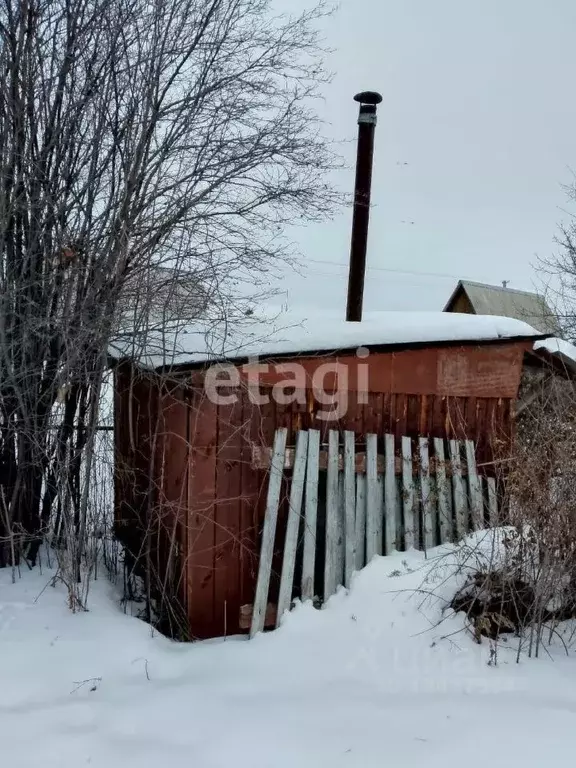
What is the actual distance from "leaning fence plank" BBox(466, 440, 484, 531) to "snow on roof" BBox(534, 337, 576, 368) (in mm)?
2047

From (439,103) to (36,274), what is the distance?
32.2 ft

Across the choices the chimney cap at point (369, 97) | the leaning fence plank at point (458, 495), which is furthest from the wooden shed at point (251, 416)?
the chimney cap at point (369, 97)

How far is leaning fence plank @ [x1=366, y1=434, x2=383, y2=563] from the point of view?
3891 millimetres

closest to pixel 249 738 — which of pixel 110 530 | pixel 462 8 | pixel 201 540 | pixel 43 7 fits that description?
pixel 201 540

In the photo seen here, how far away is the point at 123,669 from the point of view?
3104mm

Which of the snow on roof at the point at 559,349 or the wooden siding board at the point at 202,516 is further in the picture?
the snow on roof at the point at 559,349

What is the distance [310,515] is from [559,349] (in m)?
4.09

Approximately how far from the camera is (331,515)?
12.6 feet

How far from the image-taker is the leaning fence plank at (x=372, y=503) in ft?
12.8

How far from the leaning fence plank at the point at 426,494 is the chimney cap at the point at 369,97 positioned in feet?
12.7

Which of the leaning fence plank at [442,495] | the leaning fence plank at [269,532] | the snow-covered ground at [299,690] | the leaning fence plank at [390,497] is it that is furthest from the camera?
the leaning fence plank at [442,495]

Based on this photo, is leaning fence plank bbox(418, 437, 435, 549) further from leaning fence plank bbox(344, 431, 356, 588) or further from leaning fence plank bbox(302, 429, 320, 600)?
leaning fence plank bbox(302, 429, 320, 600)

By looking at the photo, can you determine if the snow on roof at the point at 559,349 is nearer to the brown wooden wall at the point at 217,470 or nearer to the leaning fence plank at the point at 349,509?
the brown wooden wall at the point at 217,470

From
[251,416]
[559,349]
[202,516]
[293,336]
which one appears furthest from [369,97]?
[202,516]
